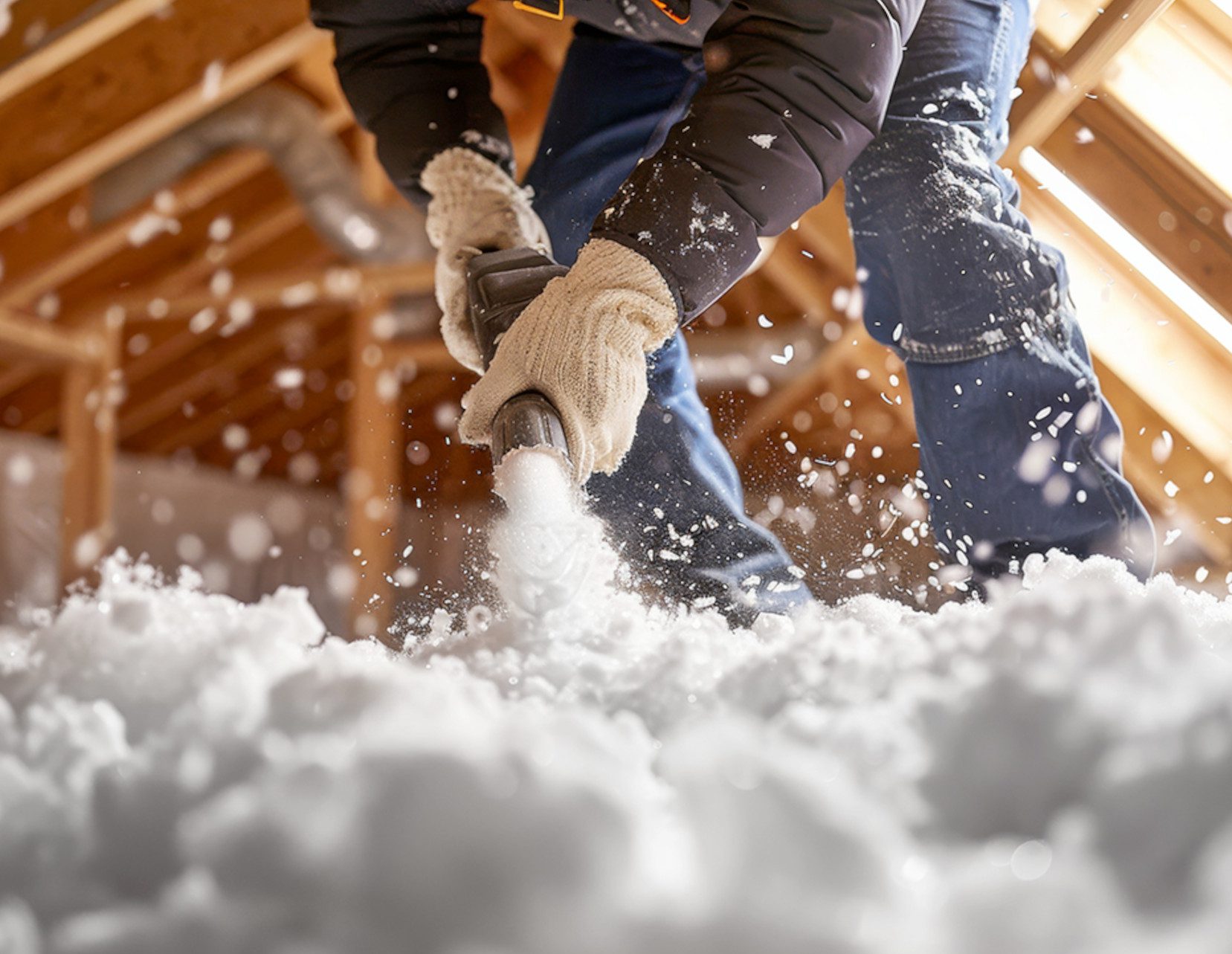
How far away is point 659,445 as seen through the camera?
53.6 inches

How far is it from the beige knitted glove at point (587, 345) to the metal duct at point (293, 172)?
9.14 feet

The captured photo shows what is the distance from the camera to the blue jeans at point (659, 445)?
1.32 m

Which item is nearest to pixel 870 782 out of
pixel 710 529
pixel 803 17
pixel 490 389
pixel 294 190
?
pixel 490 389

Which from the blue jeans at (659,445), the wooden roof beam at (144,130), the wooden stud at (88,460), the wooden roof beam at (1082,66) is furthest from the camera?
the wooden stud at (88,460)

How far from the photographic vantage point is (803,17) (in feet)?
3.01

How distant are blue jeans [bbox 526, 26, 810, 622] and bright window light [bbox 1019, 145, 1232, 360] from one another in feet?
5.46

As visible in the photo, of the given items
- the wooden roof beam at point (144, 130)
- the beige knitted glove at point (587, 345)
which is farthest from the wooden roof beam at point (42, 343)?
the beige knitted glove at point (587, 345)

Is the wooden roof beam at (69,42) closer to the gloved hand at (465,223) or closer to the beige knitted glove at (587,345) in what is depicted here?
the gloved hand at (465,223)

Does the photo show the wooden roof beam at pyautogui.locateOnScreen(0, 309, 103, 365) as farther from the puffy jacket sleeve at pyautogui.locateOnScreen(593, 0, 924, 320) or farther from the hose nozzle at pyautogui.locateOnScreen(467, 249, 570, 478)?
the puffy jacket sleeve at pyautogui.locateOnScreen(593, 0, 924, 320)

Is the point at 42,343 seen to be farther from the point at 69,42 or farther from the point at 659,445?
the point at 659,445

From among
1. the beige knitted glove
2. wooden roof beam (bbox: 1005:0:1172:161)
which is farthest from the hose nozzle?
wooden roof beam (bbox: 1005:0:1172:161)

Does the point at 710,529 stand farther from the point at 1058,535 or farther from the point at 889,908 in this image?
the point at 889,908

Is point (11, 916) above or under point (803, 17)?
under

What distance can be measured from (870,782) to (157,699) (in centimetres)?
37
